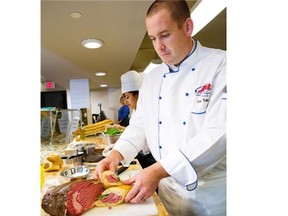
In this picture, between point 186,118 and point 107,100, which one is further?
point 107,100

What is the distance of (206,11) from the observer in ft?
3.21

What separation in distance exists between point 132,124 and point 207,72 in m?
0.39

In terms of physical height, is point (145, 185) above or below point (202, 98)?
below

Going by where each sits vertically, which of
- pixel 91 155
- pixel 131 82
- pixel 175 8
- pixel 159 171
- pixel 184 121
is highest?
pixel 175 8

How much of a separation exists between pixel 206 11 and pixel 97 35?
76 centimetres

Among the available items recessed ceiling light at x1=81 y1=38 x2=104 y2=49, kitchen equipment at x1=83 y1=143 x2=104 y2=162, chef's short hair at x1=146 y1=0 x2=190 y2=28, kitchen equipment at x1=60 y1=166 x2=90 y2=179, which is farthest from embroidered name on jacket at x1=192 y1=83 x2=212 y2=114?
recessed ceiling light at x1=81 y1=38 x2=104 y2=49

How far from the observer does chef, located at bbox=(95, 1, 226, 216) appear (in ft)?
1.95

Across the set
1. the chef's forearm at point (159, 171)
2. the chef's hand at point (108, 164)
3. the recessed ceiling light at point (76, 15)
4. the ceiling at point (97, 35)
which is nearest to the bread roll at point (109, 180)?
the chef's hand at point (108, 164)

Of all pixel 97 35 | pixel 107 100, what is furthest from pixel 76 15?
pixel 107 100

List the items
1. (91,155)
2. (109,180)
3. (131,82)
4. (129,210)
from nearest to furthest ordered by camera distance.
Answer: (129,210) < (109,180) < (91,155) < (131,82)

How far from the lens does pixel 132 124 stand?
0.93 m

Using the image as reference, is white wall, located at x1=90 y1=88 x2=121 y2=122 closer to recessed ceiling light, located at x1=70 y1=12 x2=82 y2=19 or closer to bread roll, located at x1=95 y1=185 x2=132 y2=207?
recessed ceiling light, located at x1=70 y1=12 x2=82 y2=19

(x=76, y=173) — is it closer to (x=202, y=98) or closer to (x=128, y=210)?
(x=128, y=210)
